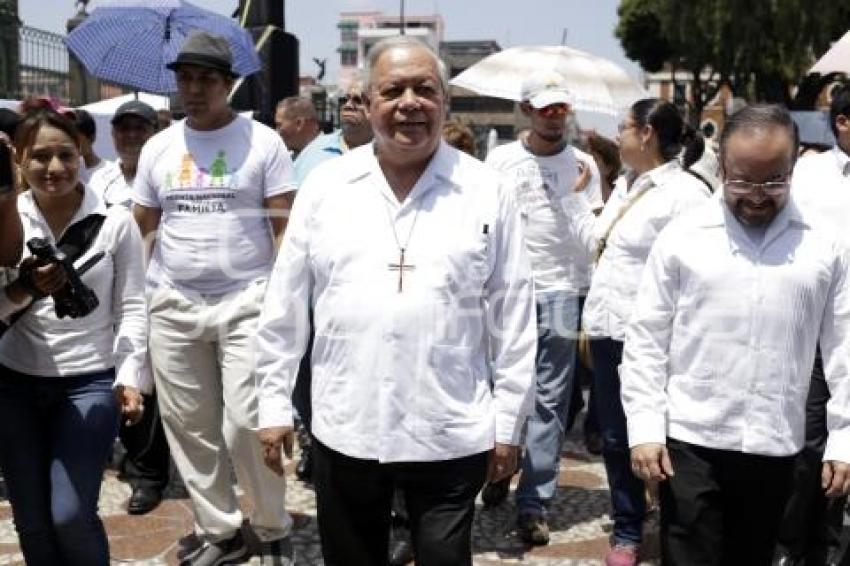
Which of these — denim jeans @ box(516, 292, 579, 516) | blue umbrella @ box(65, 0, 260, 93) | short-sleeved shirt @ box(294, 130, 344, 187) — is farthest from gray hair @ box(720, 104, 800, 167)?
blue umbrella @ box(65, 0, 260, 93)

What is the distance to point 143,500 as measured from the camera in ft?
15.6

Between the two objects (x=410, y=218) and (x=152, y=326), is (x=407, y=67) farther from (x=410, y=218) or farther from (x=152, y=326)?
(x=152, y=326)

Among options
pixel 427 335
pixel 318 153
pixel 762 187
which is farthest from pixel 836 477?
pixel 318 153

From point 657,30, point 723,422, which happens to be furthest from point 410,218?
point 657,30

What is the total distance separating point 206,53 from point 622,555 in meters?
2.64

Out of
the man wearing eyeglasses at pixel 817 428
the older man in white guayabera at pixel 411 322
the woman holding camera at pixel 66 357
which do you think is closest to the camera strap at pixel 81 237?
the woman holding camera at pixel 66 357

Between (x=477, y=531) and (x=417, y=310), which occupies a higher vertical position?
(x=417, y=310)

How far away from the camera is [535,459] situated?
450 cm

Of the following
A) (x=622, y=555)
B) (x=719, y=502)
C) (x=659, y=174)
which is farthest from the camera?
(x=622, y=555)

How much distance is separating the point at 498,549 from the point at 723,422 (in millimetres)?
1723

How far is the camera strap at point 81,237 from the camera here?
10.5 ft

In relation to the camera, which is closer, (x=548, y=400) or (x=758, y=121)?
(x=758, y=121)

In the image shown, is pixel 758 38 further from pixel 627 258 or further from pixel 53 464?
pixel 53 464

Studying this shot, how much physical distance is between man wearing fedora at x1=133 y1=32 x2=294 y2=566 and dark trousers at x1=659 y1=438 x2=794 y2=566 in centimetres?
158
